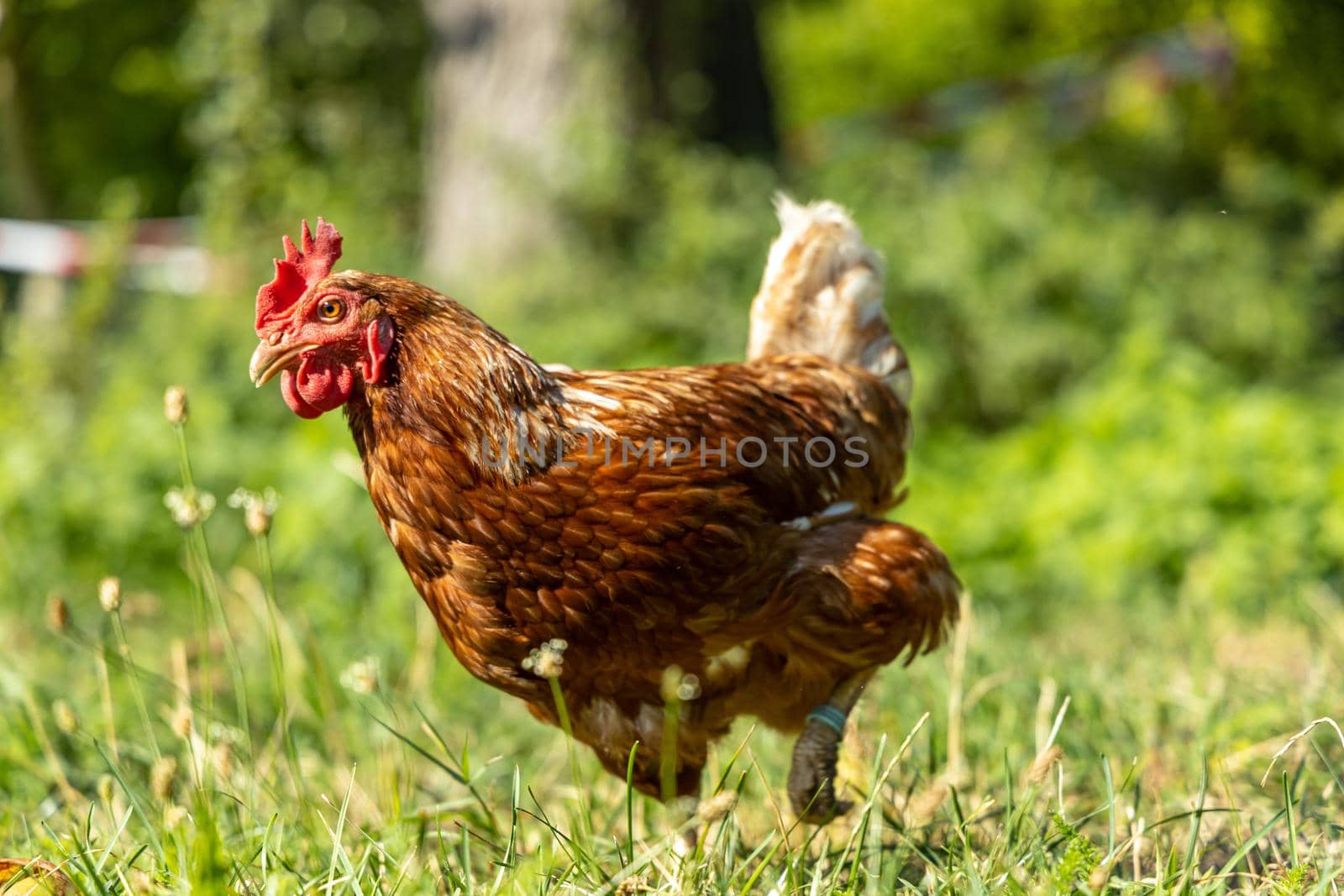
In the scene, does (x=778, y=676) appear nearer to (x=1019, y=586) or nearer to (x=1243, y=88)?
(x=1019, y=586)

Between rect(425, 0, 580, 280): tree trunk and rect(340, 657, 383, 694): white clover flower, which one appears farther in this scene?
rect(425, 0, 580, 280): tree trunk

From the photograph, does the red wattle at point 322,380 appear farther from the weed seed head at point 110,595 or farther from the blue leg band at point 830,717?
the blue leg band at point 830,717

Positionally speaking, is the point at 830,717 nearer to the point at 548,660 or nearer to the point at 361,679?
the point at 548,660

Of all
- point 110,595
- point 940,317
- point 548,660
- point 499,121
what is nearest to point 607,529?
point 548,660

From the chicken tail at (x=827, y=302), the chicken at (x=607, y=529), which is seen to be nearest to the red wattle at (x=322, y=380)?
the chicken at (x=607, y=529)

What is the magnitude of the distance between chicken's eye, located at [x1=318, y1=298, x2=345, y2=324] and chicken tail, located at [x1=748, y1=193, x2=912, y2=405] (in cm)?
137

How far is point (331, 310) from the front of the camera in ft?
7.07

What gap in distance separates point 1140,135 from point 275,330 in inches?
286

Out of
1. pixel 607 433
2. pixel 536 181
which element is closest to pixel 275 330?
pixel 607 433

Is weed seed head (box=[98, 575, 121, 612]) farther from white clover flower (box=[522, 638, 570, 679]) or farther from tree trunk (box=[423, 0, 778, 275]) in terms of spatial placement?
tree trunk (box=[423, 0, 778, 275])

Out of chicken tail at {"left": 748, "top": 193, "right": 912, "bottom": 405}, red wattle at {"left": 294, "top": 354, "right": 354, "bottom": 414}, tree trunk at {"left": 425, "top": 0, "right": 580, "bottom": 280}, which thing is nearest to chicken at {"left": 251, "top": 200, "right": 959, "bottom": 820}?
red wattle at {"left": 294, "top": 354, "right": 354, "bottom": 414}

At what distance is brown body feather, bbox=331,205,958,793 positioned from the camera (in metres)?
2.15

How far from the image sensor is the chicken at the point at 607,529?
215 cm

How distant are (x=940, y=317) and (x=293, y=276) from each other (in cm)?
461
